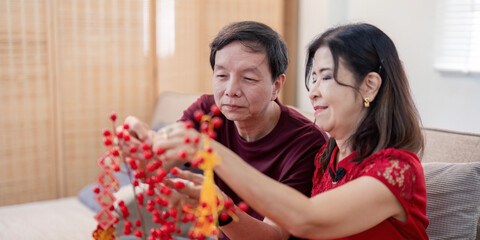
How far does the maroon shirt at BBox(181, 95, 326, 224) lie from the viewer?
5.15ft

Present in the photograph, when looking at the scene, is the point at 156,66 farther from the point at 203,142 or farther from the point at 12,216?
the point at 203,142

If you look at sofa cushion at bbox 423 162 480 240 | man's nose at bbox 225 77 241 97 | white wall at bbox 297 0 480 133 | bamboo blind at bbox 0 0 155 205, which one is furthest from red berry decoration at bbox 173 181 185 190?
bamboo blind at bbox 0 0 155 205

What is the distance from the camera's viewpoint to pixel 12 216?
285cm

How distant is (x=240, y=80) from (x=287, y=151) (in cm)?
26

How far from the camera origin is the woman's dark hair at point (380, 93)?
126 centimetres

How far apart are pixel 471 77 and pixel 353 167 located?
4.92 ft

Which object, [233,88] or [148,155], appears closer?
[148,155]

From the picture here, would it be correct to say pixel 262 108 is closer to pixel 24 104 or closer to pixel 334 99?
pixel 334 99

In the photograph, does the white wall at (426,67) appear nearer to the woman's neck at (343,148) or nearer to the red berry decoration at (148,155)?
→ the woman's neck at (343,148)

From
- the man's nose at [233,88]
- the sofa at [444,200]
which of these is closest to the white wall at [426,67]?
A: the sofa at [444,200]

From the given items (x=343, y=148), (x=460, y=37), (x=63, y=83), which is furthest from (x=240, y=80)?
(x=63, y=83)

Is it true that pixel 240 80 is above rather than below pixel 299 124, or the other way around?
above

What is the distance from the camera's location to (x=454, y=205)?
62.2 inches

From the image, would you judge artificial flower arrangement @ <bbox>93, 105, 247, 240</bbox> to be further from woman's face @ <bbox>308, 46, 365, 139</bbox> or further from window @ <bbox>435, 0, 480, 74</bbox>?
window @ <bbox>435, 0, 480, 74</bbox>
